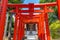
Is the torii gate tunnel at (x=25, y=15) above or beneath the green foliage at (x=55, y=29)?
above

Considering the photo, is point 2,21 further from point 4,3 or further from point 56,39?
point 56,39

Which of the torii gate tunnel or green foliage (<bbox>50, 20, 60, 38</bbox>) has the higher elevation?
the torii gate tunnel

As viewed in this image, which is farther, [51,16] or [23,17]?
[51,16]

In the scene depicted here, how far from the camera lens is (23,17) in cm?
676

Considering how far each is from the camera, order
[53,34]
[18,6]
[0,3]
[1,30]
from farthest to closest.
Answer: [53,34]
[18,6]
[0,3]
[1,30]

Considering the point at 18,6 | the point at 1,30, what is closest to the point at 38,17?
the point at 18,6

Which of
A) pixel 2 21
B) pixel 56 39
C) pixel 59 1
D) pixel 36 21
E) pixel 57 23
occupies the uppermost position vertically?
pixel 59 1

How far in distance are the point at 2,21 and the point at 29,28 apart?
9221 millimetres

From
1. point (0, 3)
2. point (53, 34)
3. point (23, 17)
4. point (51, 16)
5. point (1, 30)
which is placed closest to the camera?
point (1, 30)

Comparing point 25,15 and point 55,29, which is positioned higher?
point 25,15

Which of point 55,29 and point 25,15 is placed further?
point 55,29

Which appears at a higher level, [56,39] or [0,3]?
[0,3]

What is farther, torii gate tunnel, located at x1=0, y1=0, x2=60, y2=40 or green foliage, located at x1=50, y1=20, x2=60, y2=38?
green foliage, located at x1=50, y1=20, x2=60, y2=38

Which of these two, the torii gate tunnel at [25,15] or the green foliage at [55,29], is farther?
the green foliage at [55,29]
